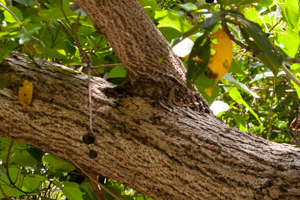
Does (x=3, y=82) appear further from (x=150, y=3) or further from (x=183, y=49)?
(x=150, y=3)

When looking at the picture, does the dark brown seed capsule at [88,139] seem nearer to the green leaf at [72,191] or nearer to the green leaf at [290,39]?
the green leaf at [72,191]

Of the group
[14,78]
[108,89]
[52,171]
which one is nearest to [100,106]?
[108,89]

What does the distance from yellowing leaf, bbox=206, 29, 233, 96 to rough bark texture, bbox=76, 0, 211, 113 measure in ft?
1.02

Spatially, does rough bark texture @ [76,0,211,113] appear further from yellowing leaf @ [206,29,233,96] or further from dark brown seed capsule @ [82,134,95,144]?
→ yellowing leaf @ [206,29,233,96]

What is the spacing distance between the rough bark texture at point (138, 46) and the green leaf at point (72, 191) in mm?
481

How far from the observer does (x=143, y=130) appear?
806mm

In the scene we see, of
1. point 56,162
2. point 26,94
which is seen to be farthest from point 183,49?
point 56,162

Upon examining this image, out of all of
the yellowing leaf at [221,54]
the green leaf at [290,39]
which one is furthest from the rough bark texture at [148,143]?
the green leaf at [290,39]

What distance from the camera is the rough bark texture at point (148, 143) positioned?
713mm

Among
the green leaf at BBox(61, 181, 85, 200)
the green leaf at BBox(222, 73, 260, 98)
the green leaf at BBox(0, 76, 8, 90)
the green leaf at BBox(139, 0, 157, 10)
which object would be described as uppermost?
the green leaf at BBox(139, 0, 157, 10)

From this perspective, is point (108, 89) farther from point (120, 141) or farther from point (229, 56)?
point (229, 56)

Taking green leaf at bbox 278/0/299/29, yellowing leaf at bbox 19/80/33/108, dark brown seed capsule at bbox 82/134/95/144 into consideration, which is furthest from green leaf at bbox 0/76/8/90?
green leaf at bbox 278/0/299/29

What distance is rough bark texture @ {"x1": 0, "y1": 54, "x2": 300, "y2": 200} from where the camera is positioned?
0.71m

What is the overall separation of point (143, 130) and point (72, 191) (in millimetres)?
517
